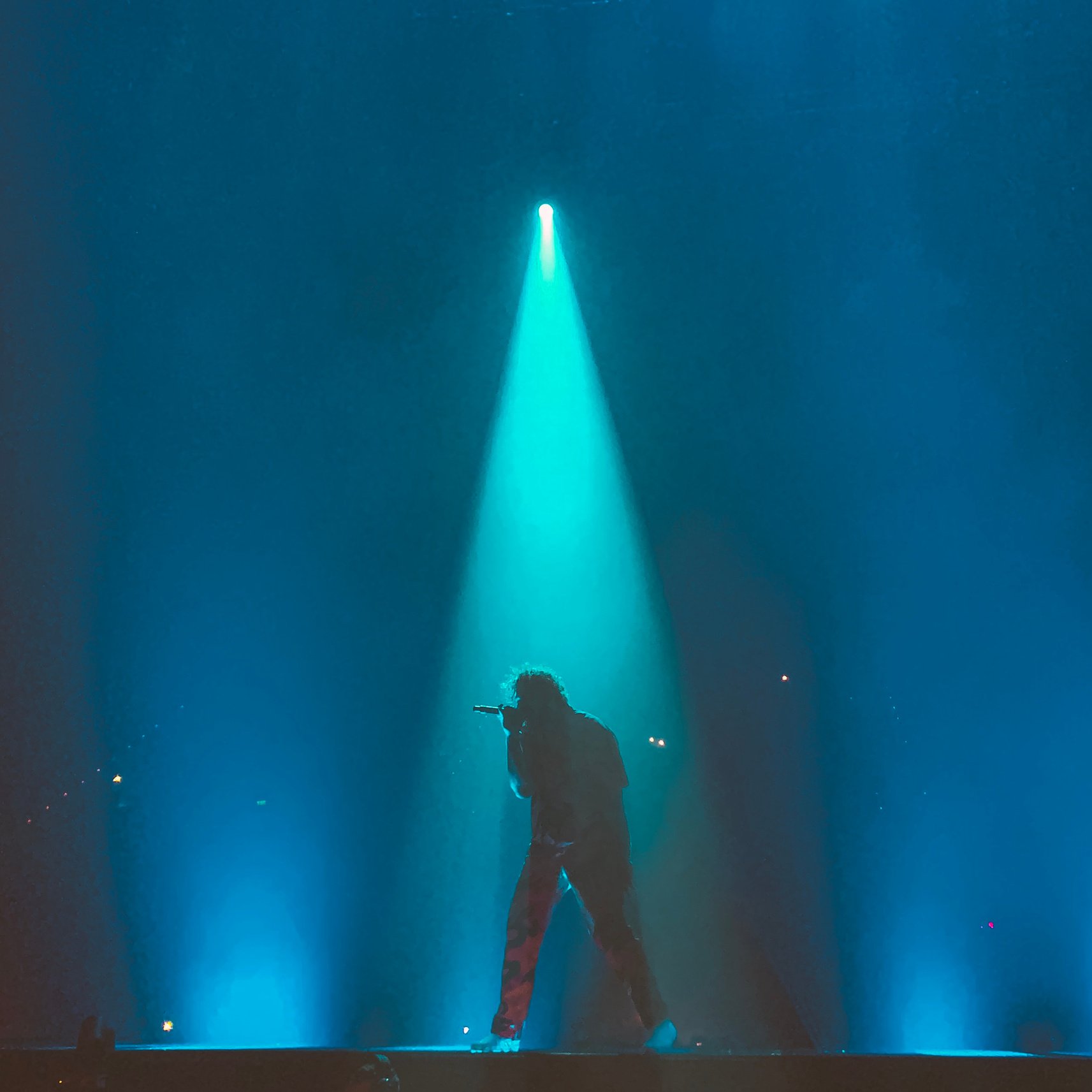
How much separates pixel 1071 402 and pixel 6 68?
23.4ft

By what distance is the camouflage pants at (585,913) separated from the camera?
471 centimetres

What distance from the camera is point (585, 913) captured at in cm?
493

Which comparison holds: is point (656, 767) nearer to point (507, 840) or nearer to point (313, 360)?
point (507, 840)

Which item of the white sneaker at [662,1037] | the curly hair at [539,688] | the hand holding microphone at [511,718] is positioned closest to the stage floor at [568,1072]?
the white sneaker at [662,1037]

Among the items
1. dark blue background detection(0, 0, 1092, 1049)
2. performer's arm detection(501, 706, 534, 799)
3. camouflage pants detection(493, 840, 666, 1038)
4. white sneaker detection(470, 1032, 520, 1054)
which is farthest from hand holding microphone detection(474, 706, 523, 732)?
dark blue background detection(0, 0, 1092, 1049)

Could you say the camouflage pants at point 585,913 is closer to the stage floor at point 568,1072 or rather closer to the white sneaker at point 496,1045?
the white sneaker at point 496,1045

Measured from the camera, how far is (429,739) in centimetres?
645

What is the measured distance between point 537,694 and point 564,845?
28.7 inches

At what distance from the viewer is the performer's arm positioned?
4996 millimetres

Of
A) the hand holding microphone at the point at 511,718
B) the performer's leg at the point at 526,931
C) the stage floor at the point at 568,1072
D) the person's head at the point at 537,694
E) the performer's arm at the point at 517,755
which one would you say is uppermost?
the person's head at the point at 537,694

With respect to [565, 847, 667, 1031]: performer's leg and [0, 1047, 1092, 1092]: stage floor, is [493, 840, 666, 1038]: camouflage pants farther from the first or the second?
[0, 1047, 1092, 1092]: stage floor

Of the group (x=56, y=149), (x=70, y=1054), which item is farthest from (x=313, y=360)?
(x=70, y=1054)

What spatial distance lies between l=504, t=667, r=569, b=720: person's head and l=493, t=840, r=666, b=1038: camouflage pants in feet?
2.05

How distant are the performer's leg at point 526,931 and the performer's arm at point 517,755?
0.28 metres
